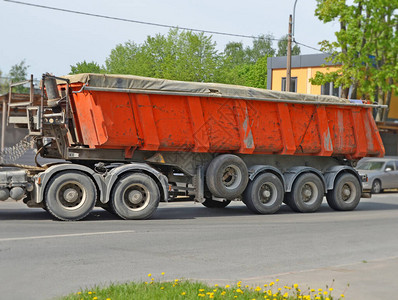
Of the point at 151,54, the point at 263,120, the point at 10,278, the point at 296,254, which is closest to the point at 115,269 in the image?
the point at 10,278

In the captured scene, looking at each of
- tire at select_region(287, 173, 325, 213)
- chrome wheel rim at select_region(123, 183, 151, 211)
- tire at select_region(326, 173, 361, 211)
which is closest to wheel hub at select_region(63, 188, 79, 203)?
chrome wheel rim at select_region(123, 183, 151, 211)

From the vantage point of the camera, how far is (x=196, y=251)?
1003 cm

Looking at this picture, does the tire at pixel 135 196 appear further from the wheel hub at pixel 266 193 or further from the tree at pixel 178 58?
the tree at pixel 178 58

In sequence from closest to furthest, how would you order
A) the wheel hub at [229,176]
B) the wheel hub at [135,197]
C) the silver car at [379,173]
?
the wheel hub at [135,197] → the wheel hub at [229,176] → the silver car at [379,173]

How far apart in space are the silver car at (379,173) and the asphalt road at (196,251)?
39.9 feet

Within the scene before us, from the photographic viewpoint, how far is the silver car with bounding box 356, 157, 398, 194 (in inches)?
1079

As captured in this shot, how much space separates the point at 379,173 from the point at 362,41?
27.4 ft

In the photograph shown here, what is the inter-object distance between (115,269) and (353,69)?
2582 centimetres

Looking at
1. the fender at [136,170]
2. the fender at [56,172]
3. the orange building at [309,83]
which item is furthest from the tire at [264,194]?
the orange building at [309,83]

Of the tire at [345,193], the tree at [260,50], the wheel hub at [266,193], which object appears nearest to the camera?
the wheel hub at [266,193]

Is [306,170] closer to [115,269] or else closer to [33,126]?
[33,126]

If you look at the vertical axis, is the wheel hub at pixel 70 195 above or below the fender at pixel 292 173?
below

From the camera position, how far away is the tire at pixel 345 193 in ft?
58.7

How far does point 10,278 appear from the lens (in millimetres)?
7664
